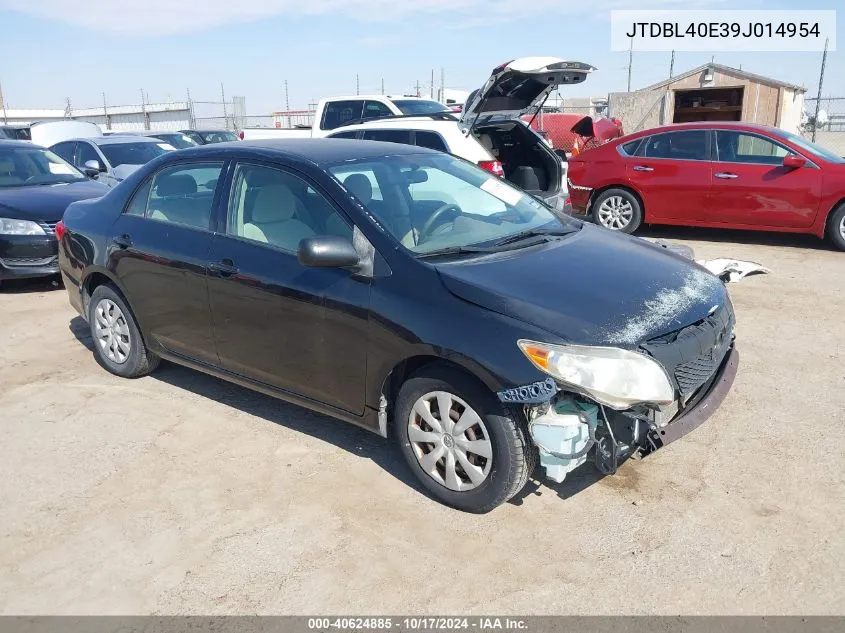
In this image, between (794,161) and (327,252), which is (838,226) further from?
(327,252)

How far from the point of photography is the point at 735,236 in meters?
9.78

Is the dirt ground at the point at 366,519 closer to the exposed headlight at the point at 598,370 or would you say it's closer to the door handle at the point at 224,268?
the exposed headlight at the point at 598,370

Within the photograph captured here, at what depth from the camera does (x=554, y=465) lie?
10.2ft

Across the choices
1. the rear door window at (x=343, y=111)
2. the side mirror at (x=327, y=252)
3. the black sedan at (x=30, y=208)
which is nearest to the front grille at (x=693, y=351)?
the side mirror at (x=327, y=252)

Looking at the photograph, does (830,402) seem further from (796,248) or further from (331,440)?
(796,248)

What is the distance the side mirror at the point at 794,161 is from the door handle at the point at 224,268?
7170 millimetres

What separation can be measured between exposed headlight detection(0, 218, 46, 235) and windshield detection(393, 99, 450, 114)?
721 centimetres

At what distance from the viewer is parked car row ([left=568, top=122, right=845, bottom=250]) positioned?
27.8ft

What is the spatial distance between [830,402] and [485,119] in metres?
5.25

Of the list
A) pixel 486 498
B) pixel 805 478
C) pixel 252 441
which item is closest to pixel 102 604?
pixel 252 441

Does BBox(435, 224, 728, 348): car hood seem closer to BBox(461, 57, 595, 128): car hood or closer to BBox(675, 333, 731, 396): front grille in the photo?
BBox(675, 333, 731, 396): front grille

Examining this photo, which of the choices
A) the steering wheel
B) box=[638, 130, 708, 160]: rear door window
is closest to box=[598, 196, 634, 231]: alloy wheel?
box=[638, 130, 708, 160]: rear door window

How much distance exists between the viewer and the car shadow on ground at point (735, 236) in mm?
9109

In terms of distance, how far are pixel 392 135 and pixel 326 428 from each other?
5.30m
